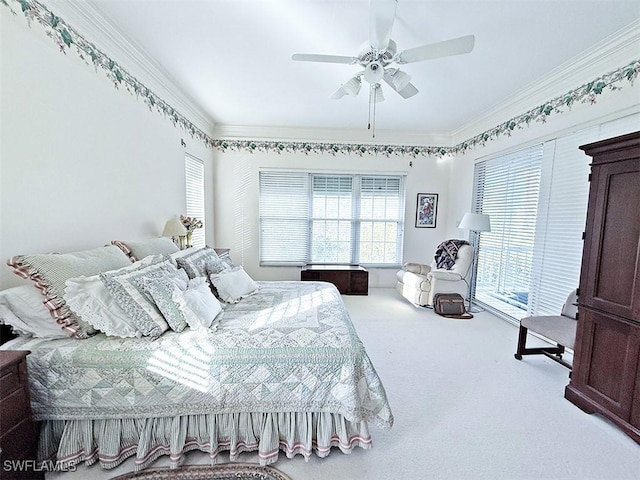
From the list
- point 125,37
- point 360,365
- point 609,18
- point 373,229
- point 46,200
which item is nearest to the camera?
point 360,365

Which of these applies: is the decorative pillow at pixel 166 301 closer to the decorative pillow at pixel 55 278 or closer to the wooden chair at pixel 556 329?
the decorative pillow at pixel 55 278

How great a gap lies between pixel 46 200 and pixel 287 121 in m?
3.31

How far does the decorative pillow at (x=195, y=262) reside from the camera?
7.35 ft

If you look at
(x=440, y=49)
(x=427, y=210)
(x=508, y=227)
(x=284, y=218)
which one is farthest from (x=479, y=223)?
(x=284, y=218)

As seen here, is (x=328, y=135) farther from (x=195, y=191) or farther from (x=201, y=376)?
(x=201, y=376)

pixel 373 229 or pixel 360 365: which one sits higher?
pixel 373 229

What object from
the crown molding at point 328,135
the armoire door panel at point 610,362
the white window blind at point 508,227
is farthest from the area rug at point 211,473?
the crown molding at point 328,135

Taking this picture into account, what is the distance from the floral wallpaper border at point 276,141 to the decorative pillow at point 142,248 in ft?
4.35

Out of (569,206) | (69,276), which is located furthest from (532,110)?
(69,276)

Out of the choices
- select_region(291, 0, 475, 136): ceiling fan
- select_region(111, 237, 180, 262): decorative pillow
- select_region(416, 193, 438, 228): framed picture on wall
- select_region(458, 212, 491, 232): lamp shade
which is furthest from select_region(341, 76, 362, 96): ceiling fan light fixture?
select_region(416, 193, 438, 228): framed picture on wall

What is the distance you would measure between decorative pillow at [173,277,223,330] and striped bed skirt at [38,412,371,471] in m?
0.48

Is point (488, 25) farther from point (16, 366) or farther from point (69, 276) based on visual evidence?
point (16, 366)

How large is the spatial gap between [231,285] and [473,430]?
197 cm

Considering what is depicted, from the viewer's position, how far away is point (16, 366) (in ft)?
3.95
